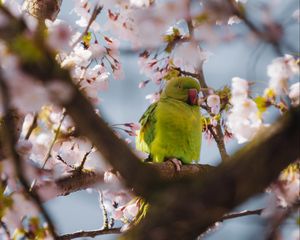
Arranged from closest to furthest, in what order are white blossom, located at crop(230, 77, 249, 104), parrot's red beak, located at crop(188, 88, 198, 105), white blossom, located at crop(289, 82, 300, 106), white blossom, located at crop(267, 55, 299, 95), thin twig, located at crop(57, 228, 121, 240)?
white blossom, located at crop(289, 82, 300, 106), white blossom, located at crop(267, 55, 299, 95), white blossom, located at crop(230, 77, 249, 104), thin twig, located at crop(57, 228, 121, 240), parrot's red beak, located at crop(188, 88, 198, 105)

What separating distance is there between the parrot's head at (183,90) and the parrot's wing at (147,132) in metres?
0.27

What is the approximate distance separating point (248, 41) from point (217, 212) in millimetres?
923

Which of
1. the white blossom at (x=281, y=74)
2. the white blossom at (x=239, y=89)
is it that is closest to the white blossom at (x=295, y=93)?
the white blossom at (x=281, y=74)

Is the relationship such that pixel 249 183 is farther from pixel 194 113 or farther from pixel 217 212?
pixel 194 113

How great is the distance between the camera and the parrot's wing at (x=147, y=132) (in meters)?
4.75

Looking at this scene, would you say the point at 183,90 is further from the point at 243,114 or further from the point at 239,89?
the point at 243,114

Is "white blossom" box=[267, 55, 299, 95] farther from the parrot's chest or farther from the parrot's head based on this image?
the parrot's head

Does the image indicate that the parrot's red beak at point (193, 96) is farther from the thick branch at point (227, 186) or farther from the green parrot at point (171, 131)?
the thick branch at point (227, 186)

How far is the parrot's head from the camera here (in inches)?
195

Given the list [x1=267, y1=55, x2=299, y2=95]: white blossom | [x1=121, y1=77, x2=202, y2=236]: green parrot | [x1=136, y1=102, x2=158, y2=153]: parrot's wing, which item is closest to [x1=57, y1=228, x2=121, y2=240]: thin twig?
[x1=121, y1=77, x2=202, y2=236]: green parrot

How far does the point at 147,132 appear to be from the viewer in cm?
477

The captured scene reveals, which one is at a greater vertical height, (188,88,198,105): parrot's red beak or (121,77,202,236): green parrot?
(188,88,198,105): parrot's red beak

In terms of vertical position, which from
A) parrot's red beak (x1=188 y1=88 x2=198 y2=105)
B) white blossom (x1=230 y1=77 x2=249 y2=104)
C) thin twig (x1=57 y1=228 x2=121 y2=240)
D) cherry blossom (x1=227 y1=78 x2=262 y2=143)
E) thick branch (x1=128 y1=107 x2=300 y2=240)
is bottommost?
thin twig (x1=57 y1=228 x2=121 y2=240)

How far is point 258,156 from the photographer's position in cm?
134
